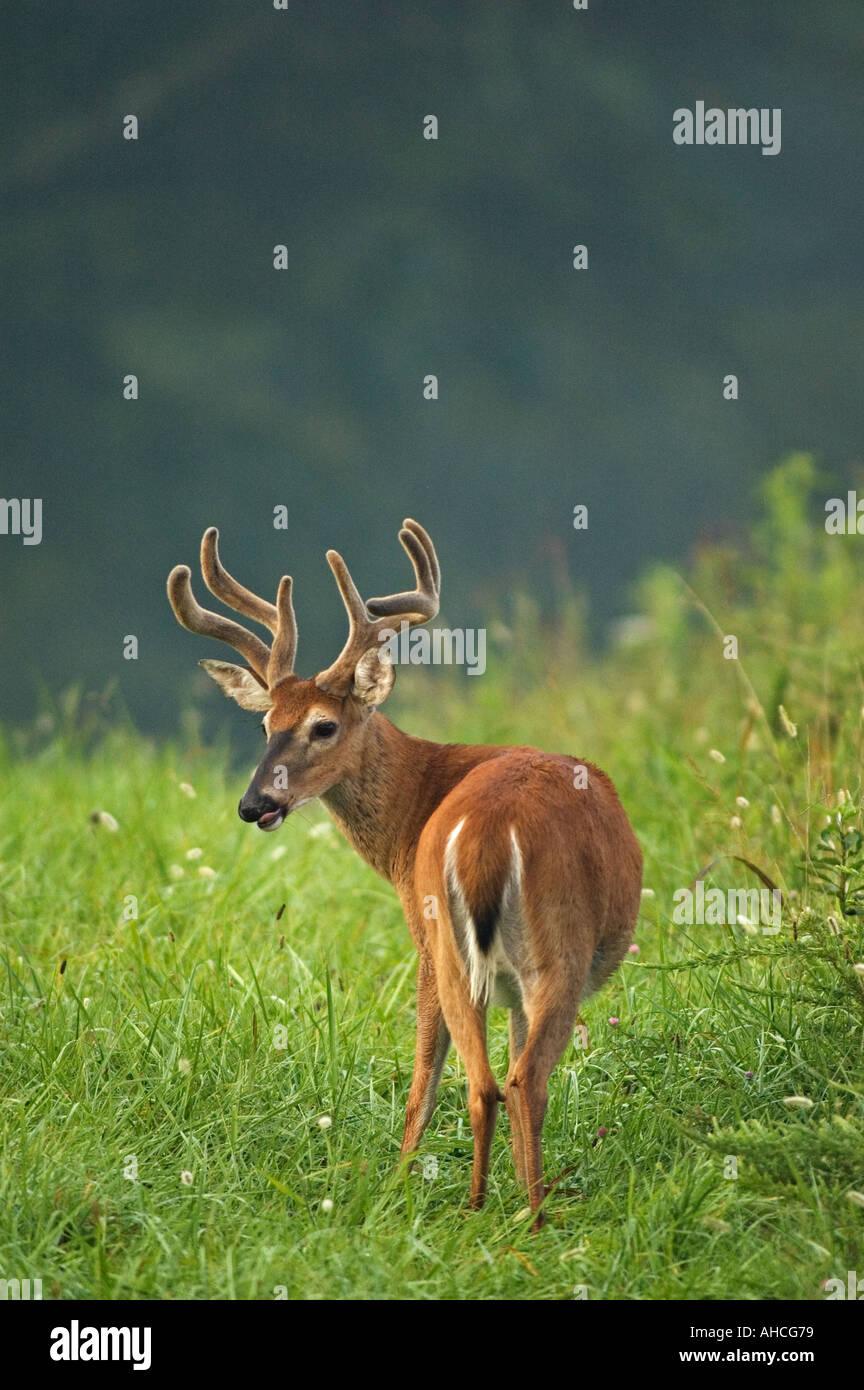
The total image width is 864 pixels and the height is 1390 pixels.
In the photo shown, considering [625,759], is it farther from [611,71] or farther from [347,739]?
[611,71]

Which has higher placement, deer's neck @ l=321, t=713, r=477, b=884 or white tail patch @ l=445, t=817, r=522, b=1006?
deer's neck @ l=321, t=713, r=477, b=884

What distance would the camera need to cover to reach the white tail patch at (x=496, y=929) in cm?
394

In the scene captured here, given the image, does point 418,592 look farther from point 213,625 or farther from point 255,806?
point 255,806

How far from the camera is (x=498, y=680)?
357 inches

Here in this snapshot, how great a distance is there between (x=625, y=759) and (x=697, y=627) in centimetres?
191

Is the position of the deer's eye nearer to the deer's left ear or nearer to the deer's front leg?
the deer's left ear

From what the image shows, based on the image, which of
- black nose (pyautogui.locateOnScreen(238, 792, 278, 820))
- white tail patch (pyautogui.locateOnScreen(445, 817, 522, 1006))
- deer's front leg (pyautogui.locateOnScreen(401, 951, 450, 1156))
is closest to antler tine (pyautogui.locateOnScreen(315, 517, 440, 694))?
black nose (pyautogui.locateOnScreen(238, 792, 278, 820))

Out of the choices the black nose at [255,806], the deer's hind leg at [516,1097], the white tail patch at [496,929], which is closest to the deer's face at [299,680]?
the black nose at [255,806]

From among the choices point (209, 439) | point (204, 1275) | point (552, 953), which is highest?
point (209, 439)

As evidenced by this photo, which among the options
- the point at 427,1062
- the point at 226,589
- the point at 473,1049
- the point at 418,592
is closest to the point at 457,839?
the point at 473,1049

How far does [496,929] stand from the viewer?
3.91m

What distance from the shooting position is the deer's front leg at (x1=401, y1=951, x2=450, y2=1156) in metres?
4.35

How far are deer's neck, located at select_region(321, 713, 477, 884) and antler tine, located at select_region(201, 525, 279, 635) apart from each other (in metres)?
0.47

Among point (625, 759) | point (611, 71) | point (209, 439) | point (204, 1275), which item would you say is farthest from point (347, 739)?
point (611, 71)
